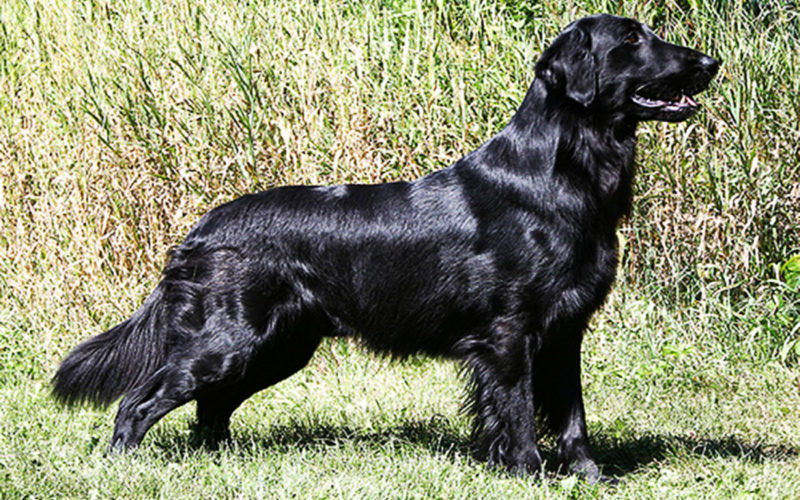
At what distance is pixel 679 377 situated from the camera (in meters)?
5.11

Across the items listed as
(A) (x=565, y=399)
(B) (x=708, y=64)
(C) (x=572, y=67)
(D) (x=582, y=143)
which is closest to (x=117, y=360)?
(A) (x=565, y=399)

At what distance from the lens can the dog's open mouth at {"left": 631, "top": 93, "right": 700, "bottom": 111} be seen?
381 centimetres

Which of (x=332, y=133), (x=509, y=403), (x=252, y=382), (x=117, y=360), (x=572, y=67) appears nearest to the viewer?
(x=572, y=67)

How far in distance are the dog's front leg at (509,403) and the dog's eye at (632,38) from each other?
1234 millimetres

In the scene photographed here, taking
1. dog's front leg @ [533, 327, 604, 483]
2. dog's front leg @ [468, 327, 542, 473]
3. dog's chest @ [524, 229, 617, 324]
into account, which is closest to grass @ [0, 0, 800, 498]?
dog's front leg @ [468, 327, 542, 473]

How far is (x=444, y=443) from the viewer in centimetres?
447

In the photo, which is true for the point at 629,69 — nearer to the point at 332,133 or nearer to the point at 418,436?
the point at 418,436

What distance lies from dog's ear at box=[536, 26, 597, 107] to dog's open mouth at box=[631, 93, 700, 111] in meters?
0.21

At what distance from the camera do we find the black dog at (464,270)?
12.5 feet

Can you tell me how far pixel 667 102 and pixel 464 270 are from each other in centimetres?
105

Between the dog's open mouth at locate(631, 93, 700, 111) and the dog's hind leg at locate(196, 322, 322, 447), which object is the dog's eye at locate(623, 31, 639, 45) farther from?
the dog's hind leg at locate(196, 322, 322, 447)

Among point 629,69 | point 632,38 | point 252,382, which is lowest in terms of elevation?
point 252,382

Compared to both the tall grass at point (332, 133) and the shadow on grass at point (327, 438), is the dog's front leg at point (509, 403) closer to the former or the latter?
the shadow on grass at point (327, 438)

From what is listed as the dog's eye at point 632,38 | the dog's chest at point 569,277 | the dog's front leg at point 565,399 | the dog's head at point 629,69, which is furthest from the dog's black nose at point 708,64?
the dog's front leg at point 565,399
